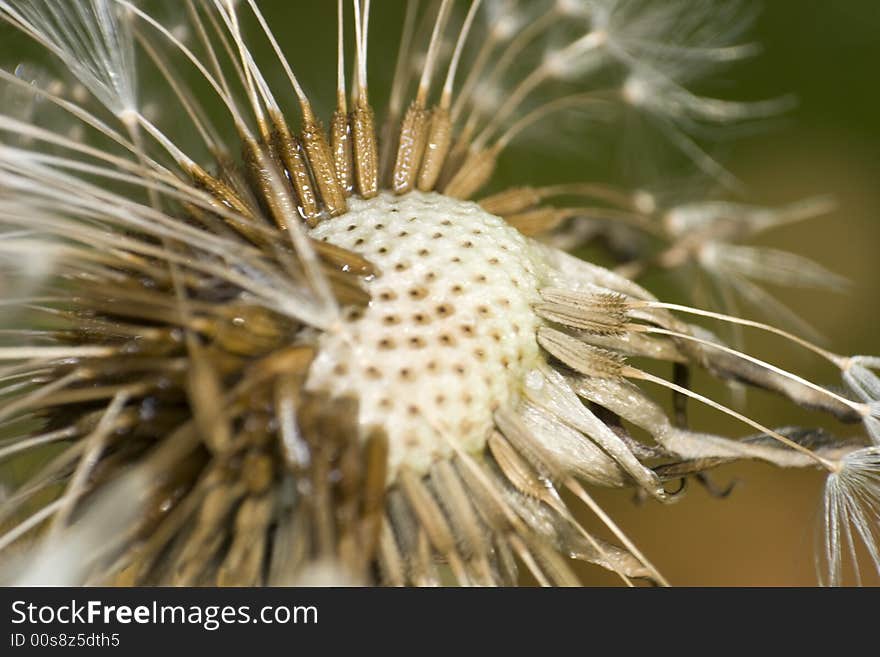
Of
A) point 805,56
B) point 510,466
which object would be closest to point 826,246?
point 805,56

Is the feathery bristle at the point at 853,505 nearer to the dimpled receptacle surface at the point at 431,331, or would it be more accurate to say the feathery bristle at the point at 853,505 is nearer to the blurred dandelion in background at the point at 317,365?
the blurred dandelion in background at the point at 317,365

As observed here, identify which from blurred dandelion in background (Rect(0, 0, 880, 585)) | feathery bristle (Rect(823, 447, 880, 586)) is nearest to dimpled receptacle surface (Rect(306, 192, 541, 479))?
blurred dandelion in background (Rect(0, 0, 880, 585))

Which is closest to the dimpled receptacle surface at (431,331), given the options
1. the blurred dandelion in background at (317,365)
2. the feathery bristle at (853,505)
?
the blurred dandelion in background at (317,365)

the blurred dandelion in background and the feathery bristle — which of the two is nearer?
the blurred dandelion in background

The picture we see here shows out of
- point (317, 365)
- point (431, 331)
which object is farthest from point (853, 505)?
point (317, 365)

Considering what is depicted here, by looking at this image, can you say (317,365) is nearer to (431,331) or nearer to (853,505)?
(431,331)

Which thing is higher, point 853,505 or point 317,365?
point 317,365

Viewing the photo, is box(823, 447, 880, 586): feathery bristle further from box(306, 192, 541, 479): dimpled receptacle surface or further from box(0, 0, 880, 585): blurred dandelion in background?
box(306, 192, 541, 479): dimpled receptacle surface

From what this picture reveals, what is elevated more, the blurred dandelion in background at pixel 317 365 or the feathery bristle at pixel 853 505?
the blurred dandelion in background at pixel 317 365

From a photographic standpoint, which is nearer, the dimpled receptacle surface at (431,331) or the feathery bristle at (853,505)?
the dimpled receptacle surface at (431,331)

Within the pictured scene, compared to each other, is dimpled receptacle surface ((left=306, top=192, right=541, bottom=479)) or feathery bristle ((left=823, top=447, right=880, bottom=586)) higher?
dimpled receptacle surface ((left=306, top=192, right=541, bottom=479))

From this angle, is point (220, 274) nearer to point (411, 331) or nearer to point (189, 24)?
point (411, 331)
